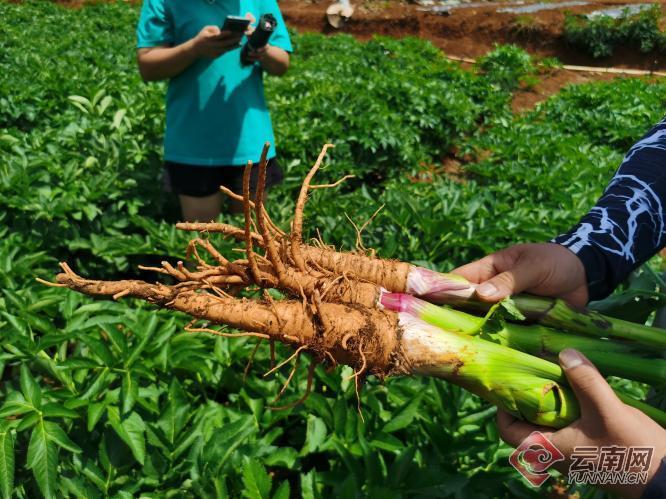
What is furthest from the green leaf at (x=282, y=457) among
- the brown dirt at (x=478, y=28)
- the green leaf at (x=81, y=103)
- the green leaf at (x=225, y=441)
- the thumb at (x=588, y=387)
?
the brown dirt at (x=478, y=28)

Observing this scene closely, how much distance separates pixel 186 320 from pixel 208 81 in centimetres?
123

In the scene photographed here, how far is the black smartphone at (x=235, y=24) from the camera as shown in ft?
7.76

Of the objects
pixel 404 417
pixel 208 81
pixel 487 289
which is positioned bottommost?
pixel 404 417

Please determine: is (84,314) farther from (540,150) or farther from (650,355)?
(540,150)

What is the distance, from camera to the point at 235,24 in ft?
7.80

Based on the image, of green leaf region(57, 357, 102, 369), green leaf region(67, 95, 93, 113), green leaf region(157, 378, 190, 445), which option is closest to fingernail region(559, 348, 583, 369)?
green leaf region(157, 378, 190, 445)

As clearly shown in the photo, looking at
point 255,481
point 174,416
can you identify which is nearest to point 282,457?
point 255,481

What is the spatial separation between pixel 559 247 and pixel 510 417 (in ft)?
1.73

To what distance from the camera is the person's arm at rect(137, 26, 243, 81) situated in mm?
2395

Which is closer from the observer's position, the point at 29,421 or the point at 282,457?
the point at 29,421

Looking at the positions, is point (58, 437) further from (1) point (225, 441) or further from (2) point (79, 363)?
(1) point (225, 441)

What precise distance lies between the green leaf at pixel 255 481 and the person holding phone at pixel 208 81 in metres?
1.61

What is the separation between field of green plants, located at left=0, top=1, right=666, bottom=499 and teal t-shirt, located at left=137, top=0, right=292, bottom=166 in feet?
1.95
